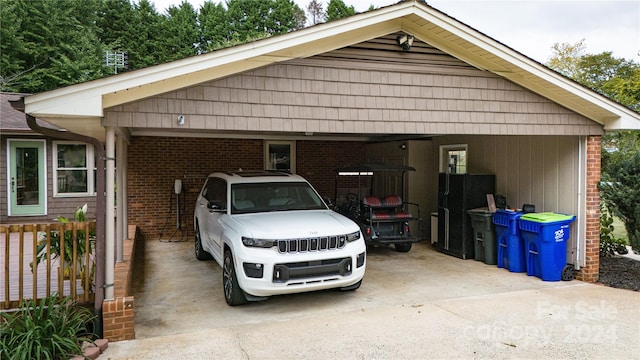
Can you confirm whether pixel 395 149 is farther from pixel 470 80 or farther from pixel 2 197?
pixel 2 197

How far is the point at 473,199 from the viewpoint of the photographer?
8.31 m

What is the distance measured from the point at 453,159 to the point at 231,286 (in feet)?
21.1

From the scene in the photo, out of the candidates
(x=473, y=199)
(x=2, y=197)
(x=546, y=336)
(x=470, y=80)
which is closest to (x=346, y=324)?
(x=546, y=336)

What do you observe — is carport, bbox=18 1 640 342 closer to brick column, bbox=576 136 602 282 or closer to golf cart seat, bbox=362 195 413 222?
brick column, bbox=576 136 602 282

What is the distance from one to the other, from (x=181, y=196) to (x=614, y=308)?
895cm

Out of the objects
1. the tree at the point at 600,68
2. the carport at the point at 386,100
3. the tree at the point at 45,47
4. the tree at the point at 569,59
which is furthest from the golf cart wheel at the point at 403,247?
the tree at the point at 45,47

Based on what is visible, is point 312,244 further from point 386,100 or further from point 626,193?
point 626,193

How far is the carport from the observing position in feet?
15.5

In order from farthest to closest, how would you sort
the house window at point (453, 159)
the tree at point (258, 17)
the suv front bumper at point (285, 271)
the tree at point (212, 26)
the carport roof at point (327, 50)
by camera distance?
the tree at point (258, 17)
the tree at point (212, 26)
the house window at point (453, 159)
the suv front bumper at point (285, 271)
the carport roof at point (327, 50)

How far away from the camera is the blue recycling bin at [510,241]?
7250mm

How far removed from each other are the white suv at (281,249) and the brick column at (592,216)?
3720mm

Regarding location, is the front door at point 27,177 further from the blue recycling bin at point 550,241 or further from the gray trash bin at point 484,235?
the blue recycling bin at point 550,241

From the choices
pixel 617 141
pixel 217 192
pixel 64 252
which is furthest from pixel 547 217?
pixel 617 141

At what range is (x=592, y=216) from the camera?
22.2ft
